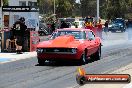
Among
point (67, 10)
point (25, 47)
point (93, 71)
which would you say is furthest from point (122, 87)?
point (67, 10)

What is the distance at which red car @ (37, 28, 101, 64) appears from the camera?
18.2 m

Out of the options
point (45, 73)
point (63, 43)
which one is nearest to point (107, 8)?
point (63, 43)

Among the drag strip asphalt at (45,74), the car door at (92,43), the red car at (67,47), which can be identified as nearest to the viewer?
the drag strip asphalt at (45,74)

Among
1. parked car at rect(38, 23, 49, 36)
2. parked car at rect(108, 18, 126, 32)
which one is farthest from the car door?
parked car at rect(108, 18, 126, 32)

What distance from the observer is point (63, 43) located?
18.5 metres

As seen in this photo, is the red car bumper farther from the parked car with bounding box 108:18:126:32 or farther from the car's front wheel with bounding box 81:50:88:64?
the parked car with bounding box 108:18:126:32

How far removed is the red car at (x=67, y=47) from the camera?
18250mm

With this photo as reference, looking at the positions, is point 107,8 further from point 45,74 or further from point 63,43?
point 45,74

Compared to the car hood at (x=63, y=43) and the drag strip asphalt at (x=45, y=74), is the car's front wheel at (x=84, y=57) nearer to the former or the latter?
the drag strip asphalt at (x=45, y=74)

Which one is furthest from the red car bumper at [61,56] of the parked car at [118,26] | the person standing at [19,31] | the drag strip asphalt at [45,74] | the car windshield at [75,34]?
the parked car at [118,26]

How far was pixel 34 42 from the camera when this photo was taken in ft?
87.0

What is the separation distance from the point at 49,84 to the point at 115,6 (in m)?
97.2

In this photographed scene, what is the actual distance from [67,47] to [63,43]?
39cm

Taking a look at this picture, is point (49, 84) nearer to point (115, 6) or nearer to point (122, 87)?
point (122, 87)
